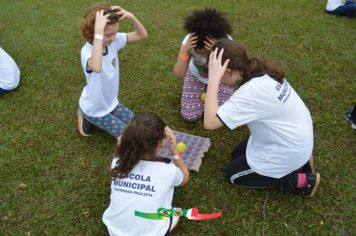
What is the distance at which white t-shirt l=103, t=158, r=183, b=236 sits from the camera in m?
2.27

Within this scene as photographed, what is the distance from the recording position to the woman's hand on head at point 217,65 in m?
2.35

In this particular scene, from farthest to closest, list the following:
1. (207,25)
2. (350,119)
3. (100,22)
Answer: (350,119)
(207,25)
(100,22)

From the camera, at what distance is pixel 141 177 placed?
89.5 inches

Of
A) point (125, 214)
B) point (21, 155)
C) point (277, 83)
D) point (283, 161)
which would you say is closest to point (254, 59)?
point (277, 83)

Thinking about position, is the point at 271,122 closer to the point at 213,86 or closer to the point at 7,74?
the point at 213,86

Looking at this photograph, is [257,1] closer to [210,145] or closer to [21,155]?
[210,145]

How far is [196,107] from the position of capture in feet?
12.1

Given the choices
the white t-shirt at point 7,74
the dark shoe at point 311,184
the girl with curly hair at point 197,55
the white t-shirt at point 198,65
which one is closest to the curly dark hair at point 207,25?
the girl with curly hair at point 197,55

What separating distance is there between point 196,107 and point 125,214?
1643mm

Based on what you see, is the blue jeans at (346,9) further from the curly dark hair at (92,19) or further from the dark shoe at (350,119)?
the curly dark hair at (92,19)

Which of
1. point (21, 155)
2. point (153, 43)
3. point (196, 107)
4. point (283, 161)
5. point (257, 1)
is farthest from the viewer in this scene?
point (257, 1)

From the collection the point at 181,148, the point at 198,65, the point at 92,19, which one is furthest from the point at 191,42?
the point at 181,148

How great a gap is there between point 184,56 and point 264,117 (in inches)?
49.2

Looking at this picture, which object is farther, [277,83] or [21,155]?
[21,155]
